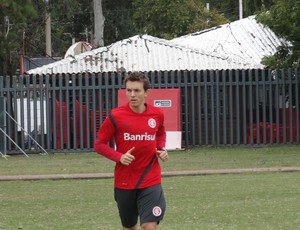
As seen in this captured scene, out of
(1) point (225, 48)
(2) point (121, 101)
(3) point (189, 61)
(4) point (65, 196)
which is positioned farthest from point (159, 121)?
(1) point (225, 48)

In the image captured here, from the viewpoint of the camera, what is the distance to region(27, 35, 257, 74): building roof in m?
29.7

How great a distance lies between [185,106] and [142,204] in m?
18.6

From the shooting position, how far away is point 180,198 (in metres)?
15.3

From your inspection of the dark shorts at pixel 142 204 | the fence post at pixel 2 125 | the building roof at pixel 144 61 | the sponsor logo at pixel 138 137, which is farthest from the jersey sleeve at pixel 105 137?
the building roof at pixel 144 61

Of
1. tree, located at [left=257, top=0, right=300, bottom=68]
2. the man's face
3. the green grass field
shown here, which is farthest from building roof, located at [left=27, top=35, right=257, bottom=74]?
the man's face

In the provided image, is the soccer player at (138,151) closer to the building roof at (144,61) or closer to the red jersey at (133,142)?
the red jersey at (133,142)

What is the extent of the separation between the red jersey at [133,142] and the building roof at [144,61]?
66.3 feet

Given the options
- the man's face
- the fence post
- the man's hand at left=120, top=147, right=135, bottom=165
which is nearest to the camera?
the man's hand at left=120, top=147, right=135, bottom=165

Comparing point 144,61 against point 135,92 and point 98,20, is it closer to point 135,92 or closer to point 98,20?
point 98,20

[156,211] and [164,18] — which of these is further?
[164,18]

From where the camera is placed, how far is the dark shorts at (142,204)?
9016 mm

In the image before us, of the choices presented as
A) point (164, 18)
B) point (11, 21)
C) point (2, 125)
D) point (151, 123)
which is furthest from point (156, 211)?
point (164, 18)

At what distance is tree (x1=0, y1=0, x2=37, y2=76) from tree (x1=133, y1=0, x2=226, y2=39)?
949 centimetres

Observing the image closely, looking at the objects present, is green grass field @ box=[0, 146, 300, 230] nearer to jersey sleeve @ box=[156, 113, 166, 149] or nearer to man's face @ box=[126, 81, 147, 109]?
jersey sleeve @ box=[156, 113, 166, 149]
